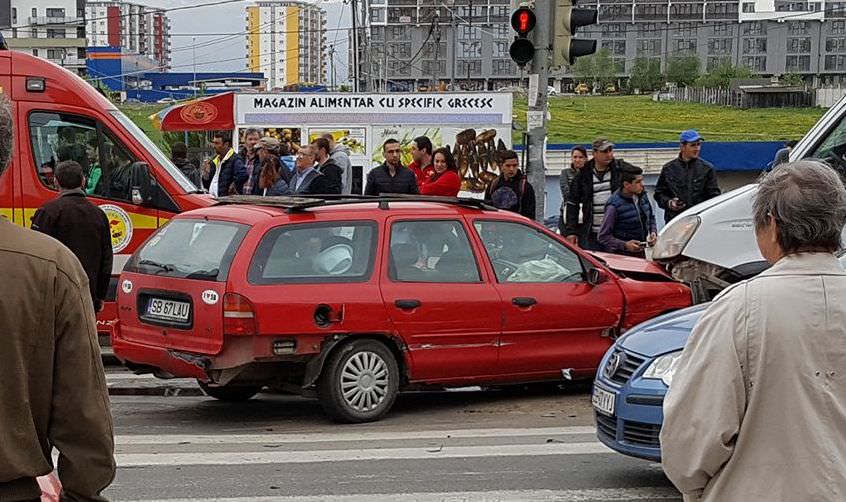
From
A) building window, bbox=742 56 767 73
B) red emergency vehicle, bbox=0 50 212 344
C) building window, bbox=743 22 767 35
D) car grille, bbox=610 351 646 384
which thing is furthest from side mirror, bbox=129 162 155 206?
building window, bbox=743 22 767 35

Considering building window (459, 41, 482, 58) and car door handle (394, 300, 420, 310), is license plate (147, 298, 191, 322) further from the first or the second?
building window (459, 41, 482, 58)

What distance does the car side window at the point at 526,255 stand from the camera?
9797 mm

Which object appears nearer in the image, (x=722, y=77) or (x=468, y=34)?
(x=722, y=77)

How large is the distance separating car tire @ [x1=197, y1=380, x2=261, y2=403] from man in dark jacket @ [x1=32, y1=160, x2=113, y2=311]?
1.44 m

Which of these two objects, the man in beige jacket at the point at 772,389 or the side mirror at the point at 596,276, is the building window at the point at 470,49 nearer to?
the side mirror at the point at 596,276

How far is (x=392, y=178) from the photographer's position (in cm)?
1444

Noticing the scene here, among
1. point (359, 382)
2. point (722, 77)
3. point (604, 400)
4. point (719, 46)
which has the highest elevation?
point (719, 46)

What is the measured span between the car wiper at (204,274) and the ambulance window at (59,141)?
4311mm

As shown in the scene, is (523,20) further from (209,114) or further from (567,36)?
(209,114)

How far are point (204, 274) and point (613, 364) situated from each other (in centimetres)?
318

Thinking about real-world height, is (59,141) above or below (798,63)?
below

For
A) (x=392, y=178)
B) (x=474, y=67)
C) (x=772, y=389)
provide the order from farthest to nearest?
(x=474, y=67) → (x=392, y=178) → (x=772, y=389)

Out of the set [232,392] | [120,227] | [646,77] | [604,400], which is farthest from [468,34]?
[604,400]

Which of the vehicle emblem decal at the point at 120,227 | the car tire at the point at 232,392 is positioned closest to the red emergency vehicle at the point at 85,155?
the vehicle emblem decal at the point at 120,227
